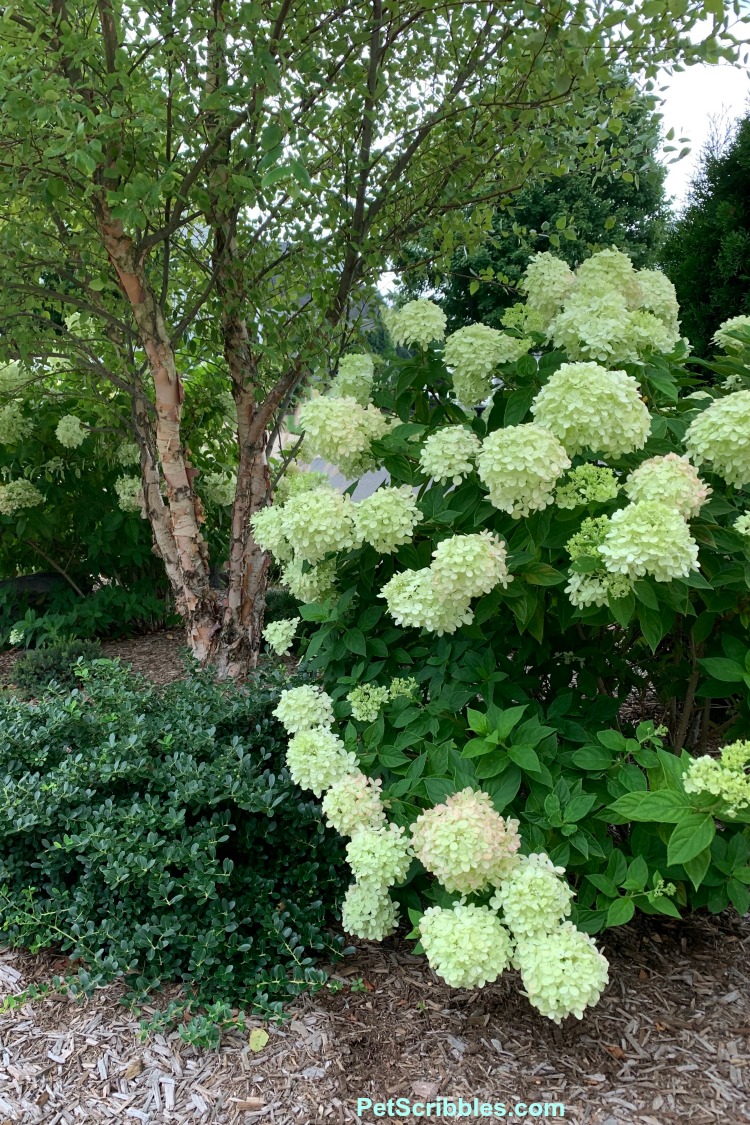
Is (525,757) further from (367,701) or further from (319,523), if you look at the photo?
(319,523)

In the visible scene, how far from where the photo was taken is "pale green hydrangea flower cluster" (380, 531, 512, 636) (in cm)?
172

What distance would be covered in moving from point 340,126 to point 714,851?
308 cm

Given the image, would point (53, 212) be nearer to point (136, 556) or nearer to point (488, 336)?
point (488, 336)

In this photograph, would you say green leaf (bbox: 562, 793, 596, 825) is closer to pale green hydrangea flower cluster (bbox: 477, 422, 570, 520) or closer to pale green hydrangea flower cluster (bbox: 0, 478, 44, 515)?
pale green hydrangea flower cluster (bbox: 477, 422, 570, 520)

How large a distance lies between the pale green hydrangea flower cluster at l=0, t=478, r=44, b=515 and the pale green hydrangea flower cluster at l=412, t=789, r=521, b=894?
4.24 metres

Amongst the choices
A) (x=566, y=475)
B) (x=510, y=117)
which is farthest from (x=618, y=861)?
(x=510, y=117)

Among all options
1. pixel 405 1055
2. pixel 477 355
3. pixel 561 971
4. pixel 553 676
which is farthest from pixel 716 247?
pixel 405 1055

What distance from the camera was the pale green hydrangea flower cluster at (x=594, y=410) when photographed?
1.75 m

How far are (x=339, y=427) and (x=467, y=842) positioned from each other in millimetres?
1051

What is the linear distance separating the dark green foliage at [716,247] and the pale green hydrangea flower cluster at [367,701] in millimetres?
3452

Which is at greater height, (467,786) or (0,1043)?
(467,786)

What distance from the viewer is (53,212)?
3.34m

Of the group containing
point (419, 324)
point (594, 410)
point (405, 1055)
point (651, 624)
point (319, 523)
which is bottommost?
point (405, 1055)

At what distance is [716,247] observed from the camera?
482 cm
